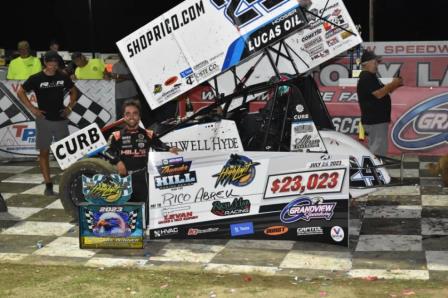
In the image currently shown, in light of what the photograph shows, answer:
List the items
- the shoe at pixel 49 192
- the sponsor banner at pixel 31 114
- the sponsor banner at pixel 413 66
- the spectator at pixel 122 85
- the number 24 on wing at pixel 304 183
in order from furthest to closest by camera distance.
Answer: the sponsor banner at pixel 413 66 → the spectator at pixel 122 85 → the sponsor banner at pixel 31 114 → the shoe at pixel 49 192 → the number 24 on wing at pixel 304 183

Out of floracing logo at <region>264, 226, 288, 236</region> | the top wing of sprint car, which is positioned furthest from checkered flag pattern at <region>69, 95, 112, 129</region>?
floracing logo at <region>264, 226, 288, 236</region>

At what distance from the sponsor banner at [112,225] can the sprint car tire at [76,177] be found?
0.71 meters

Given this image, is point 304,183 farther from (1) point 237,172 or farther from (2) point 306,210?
(1) point 237,172

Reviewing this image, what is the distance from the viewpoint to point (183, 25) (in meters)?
6.83

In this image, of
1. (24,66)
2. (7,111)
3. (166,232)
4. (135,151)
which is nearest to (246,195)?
(166,232)

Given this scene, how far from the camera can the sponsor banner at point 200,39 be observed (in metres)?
6.69

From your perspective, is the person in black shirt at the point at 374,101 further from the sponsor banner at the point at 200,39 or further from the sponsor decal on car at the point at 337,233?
the sponsor decal on car at the point at 337,233

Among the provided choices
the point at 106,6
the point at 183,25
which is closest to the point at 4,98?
the point at 183,25

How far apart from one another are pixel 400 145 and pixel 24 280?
686 centimetres

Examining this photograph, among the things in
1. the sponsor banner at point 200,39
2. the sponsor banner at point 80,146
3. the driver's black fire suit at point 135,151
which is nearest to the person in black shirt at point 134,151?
the driver's black fire suit at point 135,151

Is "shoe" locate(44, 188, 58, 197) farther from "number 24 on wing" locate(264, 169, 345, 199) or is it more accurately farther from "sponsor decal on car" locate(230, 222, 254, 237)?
"number 24 on wing" locate(264, 169, 345, 199)

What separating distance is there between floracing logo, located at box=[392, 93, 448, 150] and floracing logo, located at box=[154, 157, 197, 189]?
5175 millimetres

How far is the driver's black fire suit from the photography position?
7.11 m

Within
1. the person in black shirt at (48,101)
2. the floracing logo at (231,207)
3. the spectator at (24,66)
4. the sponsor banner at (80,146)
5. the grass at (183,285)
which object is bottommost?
the grass at (183,285)
